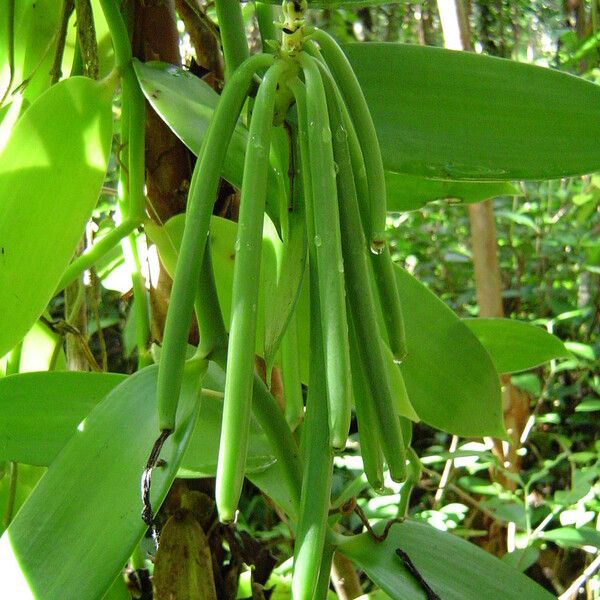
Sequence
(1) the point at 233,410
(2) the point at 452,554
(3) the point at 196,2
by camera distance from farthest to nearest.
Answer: (3) the point at 196,2 < (2) the point at 452,554 < (1) the point at 233,410

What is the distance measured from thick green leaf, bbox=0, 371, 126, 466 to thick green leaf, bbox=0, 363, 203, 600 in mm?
57

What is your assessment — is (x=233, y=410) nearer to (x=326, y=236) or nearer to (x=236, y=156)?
(x=326, y=236)

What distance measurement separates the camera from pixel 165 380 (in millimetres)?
300

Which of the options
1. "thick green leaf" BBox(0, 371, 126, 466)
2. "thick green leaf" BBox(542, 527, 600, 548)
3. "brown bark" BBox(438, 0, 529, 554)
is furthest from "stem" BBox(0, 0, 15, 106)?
"brown bark" BBox(438, 0, 529, 554)

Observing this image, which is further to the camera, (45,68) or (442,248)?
(442,248)

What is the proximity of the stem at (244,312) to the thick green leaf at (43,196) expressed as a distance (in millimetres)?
150

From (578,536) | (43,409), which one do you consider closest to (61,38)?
(43,409)

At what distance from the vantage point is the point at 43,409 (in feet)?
1.31

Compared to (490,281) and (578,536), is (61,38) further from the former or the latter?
(490,281)

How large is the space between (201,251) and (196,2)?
0.28 meters

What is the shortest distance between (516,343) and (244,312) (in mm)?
313

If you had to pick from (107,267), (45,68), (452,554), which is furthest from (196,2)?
(452,554)

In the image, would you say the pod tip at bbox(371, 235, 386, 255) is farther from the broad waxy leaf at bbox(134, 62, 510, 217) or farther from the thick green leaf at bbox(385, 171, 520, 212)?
the thick green leaf at bbox(385, 171, 520, 212)

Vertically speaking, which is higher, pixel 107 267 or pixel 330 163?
pixel 330 163
